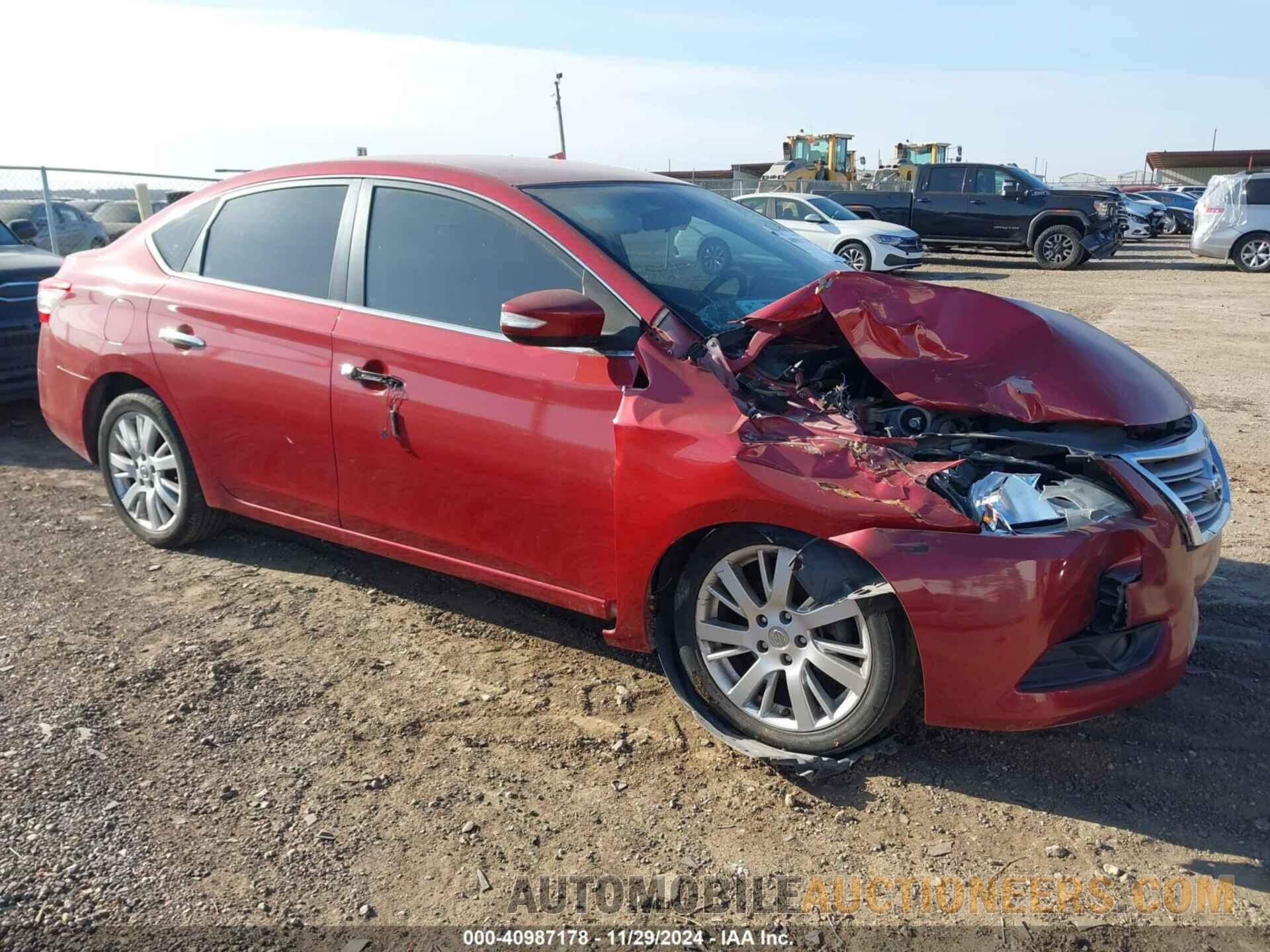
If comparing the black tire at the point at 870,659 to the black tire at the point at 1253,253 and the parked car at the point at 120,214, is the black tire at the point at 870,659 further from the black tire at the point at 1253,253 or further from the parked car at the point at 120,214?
the black tire at the point at 1253,253

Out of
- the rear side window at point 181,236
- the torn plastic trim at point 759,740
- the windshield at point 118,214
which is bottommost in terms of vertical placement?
the torn plastic trim at point 759,740

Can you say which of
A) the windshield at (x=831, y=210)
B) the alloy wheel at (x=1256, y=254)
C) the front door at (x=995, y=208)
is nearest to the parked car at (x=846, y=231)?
the windshield at (x=831, y=210)

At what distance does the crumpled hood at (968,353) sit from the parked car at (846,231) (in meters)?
14.2

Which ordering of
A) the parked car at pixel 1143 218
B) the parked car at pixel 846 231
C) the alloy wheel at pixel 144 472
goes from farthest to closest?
1. the parked car at pixel 1143 218
2. the parked car at pixel 846 231
3. the alloy wheel at pixel 144 472

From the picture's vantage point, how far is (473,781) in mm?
3043

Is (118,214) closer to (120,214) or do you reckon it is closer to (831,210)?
(120,214)

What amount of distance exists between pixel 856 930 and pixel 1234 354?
940cm

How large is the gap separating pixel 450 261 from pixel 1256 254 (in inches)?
778

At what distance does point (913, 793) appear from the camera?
2.96 meters

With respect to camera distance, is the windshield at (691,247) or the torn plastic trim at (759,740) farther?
the windshield at (691,247)

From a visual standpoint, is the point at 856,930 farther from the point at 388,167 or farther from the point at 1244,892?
the point at 388,167

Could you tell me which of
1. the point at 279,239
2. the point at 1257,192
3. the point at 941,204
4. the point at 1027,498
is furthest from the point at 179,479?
the point at 1257,192

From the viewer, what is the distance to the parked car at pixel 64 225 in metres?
13.9

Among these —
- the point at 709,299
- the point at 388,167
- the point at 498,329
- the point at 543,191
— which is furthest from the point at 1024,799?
the point at 388,167
